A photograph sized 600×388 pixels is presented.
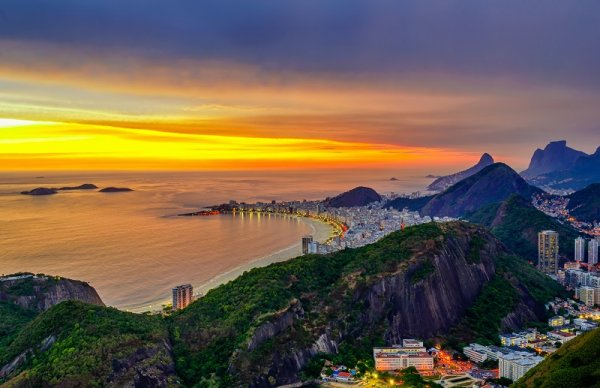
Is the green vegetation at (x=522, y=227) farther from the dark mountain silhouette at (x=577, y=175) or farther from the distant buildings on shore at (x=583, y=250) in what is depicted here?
the dark mountain silhouette at (x=577, y=175)

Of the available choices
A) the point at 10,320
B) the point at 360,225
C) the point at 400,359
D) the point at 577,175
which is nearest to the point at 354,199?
the point at 360,225

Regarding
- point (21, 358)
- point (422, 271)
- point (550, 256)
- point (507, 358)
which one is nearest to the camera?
point (21, 358)

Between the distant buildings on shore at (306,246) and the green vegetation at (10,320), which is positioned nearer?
the green vegetation at (10,320)

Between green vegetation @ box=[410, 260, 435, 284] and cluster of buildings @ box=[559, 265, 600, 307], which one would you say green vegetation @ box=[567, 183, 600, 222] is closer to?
cluster of buildings @ box=[559, 265, 600, 307]

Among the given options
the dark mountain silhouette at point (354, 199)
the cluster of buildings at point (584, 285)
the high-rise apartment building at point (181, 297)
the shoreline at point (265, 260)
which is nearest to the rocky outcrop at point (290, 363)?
the high-rise apartment building at point (181, 297)

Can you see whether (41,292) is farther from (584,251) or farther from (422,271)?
(584,251)

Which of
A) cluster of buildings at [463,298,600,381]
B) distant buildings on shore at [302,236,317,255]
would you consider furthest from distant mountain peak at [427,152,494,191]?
cluster of buildings at [463,298,600,381]

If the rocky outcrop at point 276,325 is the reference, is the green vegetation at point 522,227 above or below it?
above
